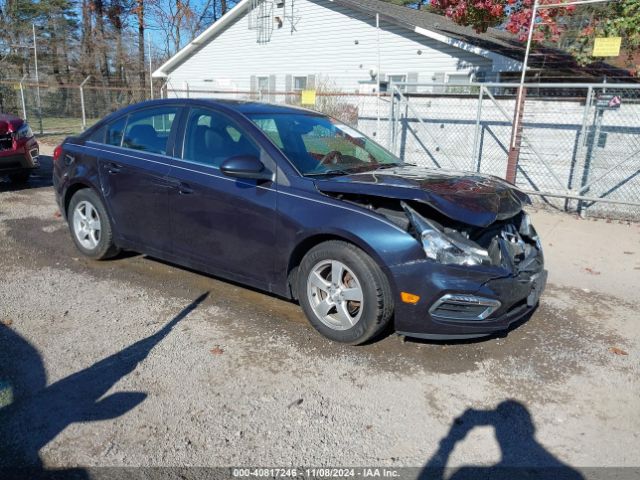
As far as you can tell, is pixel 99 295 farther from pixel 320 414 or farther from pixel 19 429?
pixel 320 414

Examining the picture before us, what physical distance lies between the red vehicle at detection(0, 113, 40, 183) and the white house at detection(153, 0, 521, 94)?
7.57m

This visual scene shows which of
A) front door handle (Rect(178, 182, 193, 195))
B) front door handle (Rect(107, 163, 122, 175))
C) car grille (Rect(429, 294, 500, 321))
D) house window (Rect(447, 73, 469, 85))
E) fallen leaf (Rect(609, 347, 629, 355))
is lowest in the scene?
fallen leaf (Rect(609, 347, 629, 355))

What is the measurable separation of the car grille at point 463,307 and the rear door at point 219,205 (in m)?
1.32

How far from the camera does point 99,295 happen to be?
4.65 meters

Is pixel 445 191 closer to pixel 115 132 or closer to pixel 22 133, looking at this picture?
pixel 115 132

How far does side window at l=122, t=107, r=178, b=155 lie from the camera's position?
471 centimetres

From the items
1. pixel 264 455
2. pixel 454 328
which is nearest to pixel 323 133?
pixel 454 328

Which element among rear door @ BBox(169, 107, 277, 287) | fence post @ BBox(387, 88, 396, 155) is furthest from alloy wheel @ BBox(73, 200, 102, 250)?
fence post @ BBox(387, 88, 396, 155)

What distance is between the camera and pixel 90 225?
542 cm

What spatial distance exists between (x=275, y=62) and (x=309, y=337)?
19.0 m

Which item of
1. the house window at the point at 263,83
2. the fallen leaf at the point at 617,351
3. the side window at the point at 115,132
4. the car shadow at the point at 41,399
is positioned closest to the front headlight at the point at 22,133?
the side window at the point at 115,132

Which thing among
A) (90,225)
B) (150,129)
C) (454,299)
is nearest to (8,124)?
(90,225)

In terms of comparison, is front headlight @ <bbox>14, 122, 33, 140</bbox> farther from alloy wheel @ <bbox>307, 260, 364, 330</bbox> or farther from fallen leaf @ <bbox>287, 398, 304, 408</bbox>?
fallen leaf @ <bbox>287, 398, 304, 408</bbox>

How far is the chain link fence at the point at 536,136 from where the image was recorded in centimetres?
841
